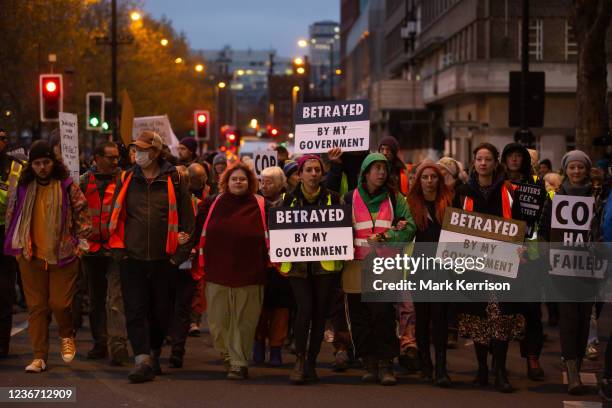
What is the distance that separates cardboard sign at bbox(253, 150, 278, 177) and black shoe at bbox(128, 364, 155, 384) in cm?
759

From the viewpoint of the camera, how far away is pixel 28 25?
42.8 meters

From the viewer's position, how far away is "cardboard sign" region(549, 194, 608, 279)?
1049cm

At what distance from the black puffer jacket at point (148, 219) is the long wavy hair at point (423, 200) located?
1.94 metres

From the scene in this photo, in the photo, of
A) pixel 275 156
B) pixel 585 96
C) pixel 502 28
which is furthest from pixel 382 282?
pixel 502 28

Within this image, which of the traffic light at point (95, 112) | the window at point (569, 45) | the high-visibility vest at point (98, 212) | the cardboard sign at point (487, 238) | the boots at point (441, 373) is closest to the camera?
the cardboard sign at point (487, 238)

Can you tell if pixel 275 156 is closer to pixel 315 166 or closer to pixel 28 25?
pixel 315 166

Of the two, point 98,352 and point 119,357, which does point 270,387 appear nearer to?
point 119,357

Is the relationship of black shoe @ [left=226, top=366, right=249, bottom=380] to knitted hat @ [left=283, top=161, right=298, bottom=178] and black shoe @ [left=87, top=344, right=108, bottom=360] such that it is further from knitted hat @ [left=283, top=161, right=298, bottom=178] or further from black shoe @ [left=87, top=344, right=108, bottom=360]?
knitted hat @ [left=283, top=161, right=298, bottom=178]

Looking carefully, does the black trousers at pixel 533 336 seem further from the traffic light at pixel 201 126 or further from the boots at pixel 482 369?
the traffic light at pixel 201 126

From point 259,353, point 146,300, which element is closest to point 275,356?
point 259,353

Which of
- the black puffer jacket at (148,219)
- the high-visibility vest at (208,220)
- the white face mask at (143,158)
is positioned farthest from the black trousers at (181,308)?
the white face mask at (143,158)

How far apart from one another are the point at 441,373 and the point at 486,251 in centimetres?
106

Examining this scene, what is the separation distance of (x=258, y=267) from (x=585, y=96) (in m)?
13.2

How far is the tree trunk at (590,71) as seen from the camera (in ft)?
73.6
